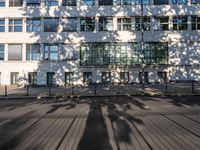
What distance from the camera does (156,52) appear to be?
43438 mm

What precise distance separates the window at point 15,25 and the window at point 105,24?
40.0ft

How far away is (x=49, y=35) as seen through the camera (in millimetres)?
43562

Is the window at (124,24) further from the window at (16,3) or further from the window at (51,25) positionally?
the window at (16,3)

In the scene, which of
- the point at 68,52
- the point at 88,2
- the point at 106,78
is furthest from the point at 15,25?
the point at 106,78

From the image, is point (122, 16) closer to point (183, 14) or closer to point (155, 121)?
point (183, 14)

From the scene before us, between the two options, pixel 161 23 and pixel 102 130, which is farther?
pixel 161 23

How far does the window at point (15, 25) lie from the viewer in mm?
44281

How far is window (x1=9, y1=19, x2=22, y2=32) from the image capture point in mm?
44281

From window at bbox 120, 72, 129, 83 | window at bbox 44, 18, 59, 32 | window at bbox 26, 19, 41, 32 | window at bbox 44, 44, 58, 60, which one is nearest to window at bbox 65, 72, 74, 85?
window at bbox 44, 44, 58, 60

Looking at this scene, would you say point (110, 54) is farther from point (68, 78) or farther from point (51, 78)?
point (51, 78)

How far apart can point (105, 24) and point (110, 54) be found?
180 inches

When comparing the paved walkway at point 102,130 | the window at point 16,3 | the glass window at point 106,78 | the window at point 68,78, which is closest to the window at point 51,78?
the window at point 68,78

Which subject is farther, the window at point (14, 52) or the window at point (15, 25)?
the window at point (15, 25)

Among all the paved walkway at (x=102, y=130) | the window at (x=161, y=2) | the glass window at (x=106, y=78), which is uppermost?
the window at (x=161, y=2)
